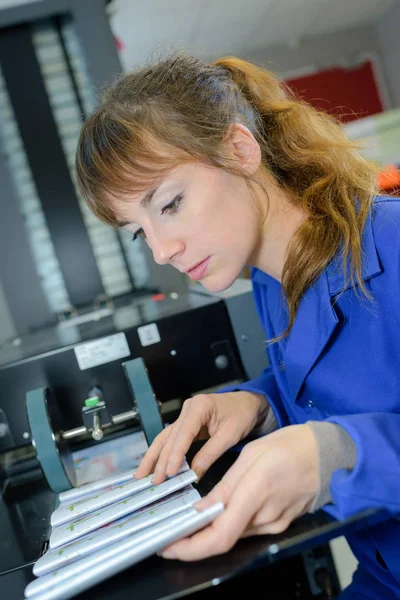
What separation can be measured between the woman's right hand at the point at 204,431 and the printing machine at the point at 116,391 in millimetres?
35

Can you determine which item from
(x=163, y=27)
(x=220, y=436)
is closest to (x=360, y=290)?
(x=220, y=436)

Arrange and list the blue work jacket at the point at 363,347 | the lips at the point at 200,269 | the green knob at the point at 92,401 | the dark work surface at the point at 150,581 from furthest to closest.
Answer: the green knob at the point at 92,401
the lips at the point at 200,269
the blue work jacket at the point at 363,347
the dark work surface at the point at 150,581

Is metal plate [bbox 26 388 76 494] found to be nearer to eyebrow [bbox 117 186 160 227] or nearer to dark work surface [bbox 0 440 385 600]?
dark work surface [bbox 0 440 385 600]

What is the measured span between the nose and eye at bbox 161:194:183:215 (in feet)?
0.16

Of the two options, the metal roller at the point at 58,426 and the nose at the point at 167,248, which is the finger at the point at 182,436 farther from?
the nose at the point at 167,248

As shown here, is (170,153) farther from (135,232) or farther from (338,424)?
(338,424)

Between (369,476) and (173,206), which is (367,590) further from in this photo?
(173,206)

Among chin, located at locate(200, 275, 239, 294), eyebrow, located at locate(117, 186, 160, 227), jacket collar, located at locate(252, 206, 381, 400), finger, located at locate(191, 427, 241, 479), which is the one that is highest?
eyebrow, located at locate(117, 186, 160, 227)

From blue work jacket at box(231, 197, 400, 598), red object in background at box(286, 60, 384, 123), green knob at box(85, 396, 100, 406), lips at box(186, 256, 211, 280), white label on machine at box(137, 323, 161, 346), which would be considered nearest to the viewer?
blue work jacket at box(231, 197, 400, 598)

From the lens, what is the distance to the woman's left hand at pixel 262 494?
67 cm

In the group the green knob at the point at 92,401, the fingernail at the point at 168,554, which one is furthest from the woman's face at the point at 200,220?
the fingernail at the point at 168,554

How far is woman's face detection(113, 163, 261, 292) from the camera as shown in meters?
0.94

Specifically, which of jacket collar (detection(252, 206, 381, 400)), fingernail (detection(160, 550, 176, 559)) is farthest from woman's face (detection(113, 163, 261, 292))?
fingernail (detection(160, 550, 176, 559))

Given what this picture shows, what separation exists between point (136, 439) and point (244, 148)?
696mm
